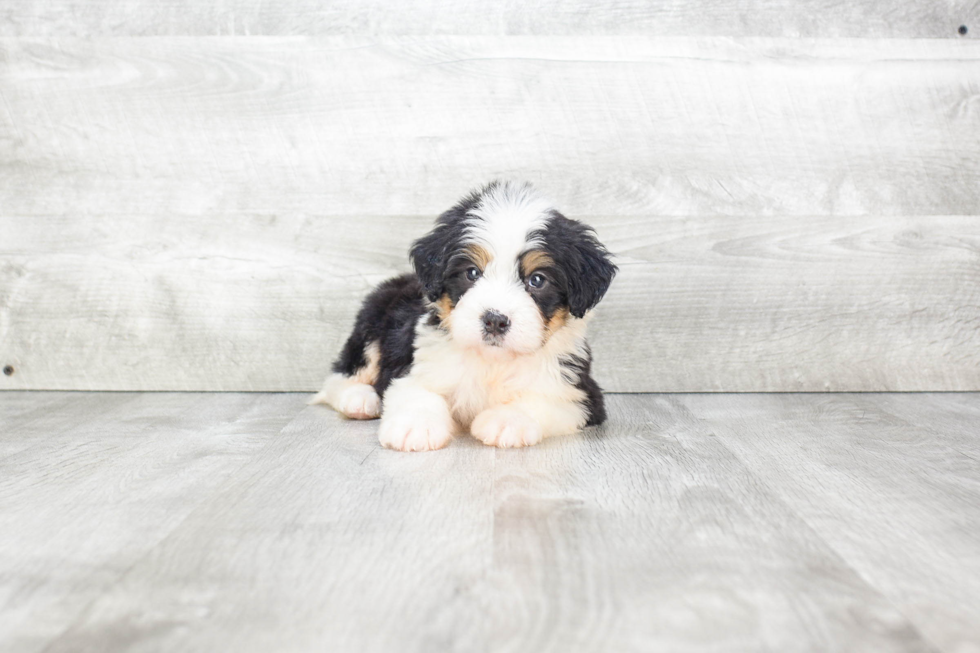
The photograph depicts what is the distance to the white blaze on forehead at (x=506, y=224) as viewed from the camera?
223 centimetres

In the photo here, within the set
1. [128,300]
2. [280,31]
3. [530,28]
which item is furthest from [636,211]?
[128,300]

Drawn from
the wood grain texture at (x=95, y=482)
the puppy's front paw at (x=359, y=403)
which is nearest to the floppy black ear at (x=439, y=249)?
the puppy's front paw at (x=359, y=403)

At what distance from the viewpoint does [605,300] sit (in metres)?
3.23

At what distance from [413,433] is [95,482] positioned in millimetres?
751

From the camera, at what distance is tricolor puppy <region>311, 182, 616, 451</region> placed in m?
2.19

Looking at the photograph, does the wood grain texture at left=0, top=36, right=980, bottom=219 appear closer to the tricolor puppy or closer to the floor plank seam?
the tricolor puppy

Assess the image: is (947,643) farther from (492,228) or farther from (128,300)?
(128,300)

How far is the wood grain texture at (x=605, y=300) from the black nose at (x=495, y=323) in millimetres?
1109

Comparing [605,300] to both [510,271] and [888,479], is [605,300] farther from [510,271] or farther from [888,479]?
[888,479]

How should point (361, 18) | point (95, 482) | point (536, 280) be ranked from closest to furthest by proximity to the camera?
point (95, 482), point (536, 280), point (361, 18)

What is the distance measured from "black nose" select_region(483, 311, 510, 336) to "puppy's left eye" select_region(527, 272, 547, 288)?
16 centimetres

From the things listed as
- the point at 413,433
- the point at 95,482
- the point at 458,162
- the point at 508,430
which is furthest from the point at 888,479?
the point at 458,162

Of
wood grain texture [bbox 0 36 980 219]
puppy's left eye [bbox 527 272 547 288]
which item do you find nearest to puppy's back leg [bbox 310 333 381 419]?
wood grain texture [bbox 0 36 980 219]

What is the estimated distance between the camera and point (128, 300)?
10.6 ft
